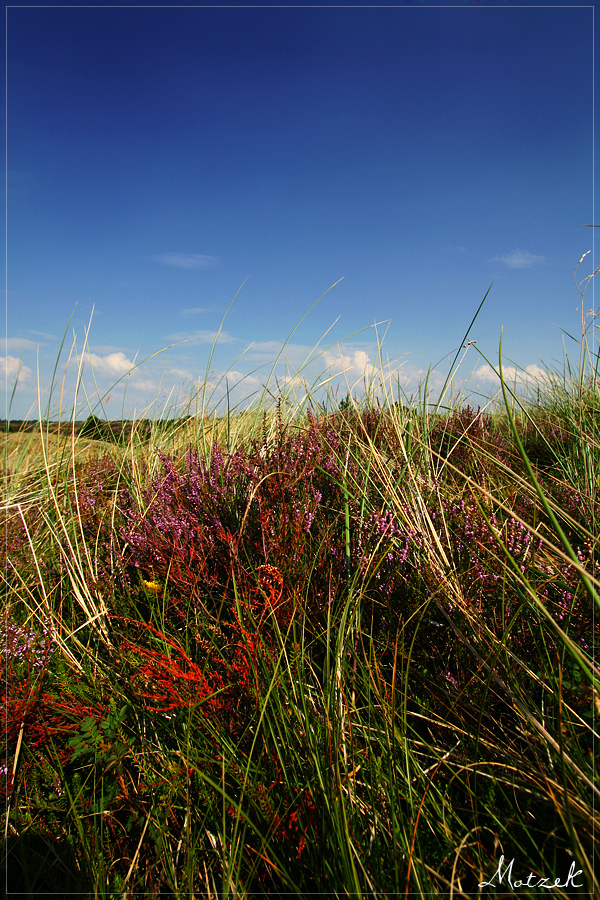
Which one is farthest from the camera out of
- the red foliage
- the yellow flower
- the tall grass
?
the yellow flower

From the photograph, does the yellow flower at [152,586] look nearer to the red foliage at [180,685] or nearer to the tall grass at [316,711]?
the tall grass at [316,711]

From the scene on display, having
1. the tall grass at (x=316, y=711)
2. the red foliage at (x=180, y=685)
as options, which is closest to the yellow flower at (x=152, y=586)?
the tall grass at (x=316, y=711)

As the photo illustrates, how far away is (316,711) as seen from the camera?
1.29 metres

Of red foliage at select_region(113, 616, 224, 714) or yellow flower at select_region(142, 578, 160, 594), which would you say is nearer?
red foliage at select_region(113, 616, 224, 714)

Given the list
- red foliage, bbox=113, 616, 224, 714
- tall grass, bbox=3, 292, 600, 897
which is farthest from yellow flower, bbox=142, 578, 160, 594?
red foliage, bbox=113, 616, 224, 714

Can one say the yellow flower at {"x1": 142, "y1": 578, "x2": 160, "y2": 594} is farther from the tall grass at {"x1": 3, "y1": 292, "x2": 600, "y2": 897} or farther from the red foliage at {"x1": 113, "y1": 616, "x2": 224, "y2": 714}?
the red foliage at {"x1": 113, "y1": 616, "x2": 224, "y2": 714}

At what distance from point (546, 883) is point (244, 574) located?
1155mm

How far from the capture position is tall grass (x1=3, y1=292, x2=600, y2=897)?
3.17 feet

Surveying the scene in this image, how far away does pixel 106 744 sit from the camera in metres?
1.32

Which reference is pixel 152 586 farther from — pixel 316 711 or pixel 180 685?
pixel 316 711

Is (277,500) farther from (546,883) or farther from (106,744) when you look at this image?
(546,883)

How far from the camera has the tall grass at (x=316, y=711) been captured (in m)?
0.97

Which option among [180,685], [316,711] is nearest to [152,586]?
[180,685]

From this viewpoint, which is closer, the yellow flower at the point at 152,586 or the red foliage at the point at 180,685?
the red foliage at the point at 180,685
